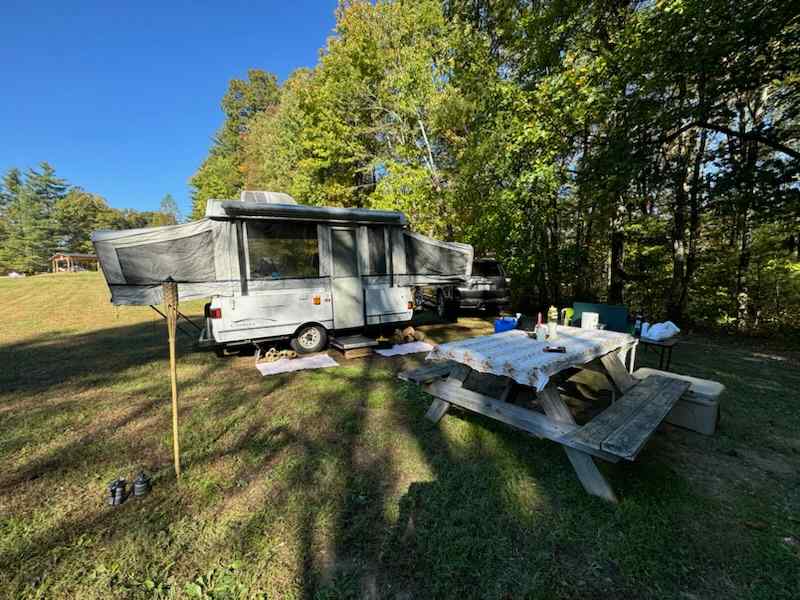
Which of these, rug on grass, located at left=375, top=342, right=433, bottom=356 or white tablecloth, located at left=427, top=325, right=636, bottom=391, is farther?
rug on grass, located at left=375, top=342, right=433, bottom=356

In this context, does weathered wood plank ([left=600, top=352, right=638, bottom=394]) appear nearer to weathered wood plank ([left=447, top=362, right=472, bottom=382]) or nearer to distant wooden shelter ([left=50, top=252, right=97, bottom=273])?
weathered wood plank ([left=447, top=362, right=472, bottom=382])

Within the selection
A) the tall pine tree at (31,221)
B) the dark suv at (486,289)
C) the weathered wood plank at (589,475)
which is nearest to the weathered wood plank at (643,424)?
the weathered wood plank at (589,475)

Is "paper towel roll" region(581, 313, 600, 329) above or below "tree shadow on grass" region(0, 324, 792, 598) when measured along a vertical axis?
above

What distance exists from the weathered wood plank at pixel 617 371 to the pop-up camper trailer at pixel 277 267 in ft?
13.0

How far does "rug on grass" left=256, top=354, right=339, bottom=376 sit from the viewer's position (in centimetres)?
522

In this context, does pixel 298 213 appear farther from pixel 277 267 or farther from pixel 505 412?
pixel 505 412

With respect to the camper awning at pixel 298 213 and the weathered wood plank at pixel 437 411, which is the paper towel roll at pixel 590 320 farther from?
the camper awning at pixel 298 213

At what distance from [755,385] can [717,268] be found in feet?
18.7

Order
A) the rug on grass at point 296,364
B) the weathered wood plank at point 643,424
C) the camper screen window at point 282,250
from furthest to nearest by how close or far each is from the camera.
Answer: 1. the camper screen window at point 282,250
2. the rug on grass at point 296,364
3. the weathered wood plank at point 643,424

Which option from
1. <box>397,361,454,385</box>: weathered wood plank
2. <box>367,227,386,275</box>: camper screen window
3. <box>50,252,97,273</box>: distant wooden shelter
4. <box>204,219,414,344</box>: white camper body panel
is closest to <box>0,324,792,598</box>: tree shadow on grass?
<box>397,361,454,385</box>: weathered wood plank

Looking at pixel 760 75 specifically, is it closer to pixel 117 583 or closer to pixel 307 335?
pixel 307 335

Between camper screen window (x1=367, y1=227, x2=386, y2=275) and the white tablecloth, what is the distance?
3263 millimetres

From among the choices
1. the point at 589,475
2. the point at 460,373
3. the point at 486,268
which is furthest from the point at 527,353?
the point at 486,268

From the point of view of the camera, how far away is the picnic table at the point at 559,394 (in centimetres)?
236
